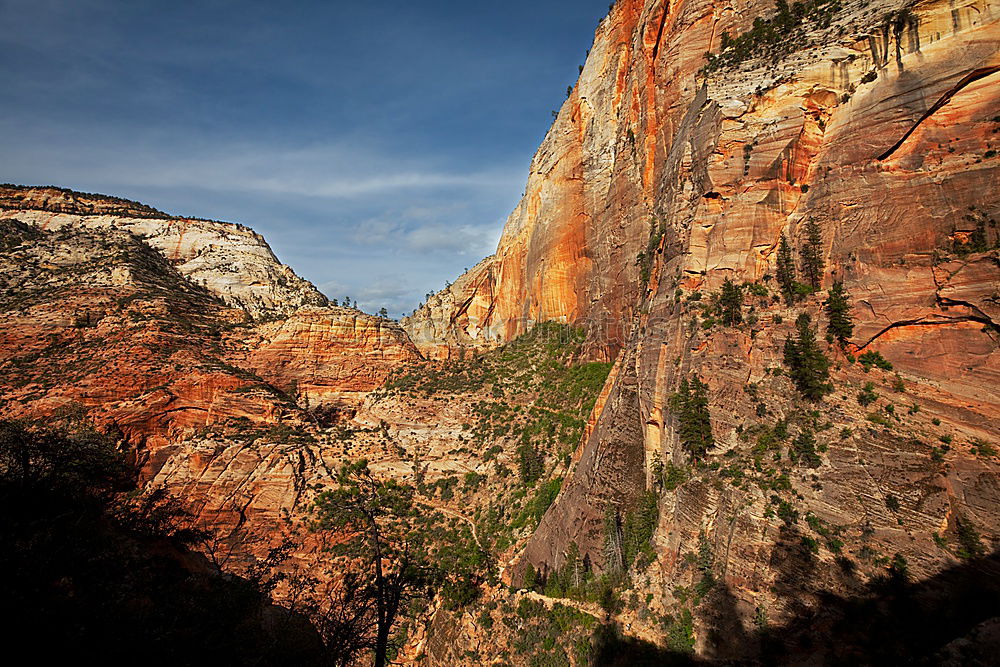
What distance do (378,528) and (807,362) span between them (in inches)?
1011

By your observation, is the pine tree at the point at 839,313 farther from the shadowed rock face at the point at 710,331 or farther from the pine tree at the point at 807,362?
the pine tree at the point at 807,362

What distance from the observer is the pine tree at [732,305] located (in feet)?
63.8

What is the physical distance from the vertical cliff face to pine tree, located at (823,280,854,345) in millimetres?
257

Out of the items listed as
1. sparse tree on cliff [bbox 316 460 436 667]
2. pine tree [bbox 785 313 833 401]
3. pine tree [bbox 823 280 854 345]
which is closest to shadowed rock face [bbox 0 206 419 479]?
sparse tree on cliff [bbox 316 460 436 667]

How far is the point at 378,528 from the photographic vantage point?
95.3ft

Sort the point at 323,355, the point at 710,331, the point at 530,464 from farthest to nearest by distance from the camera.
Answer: the point at 323,355 < the point at 530,464 < the point at 710,331

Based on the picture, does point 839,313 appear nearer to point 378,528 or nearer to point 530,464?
point 530,464

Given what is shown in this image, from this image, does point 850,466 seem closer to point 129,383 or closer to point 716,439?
point 716,439

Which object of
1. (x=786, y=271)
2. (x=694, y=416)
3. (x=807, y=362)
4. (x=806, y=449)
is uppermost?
(x=786, y=271)

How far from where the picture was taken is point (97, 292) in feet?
128

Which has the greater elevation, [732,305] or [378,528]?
[732,305]

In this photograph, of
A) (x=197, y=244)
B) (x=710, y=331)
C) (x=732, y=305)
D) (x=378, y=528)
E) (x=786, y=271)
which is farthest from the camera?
(x=197, y=244)

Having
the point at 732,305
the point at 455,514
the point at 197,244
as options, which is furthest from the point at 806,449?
the point at 197,244

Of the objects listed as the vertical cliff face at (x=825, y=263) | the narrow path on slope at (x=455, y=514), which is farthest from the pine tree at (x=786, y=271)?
the narrow path on slope at (x=455, y=514)
